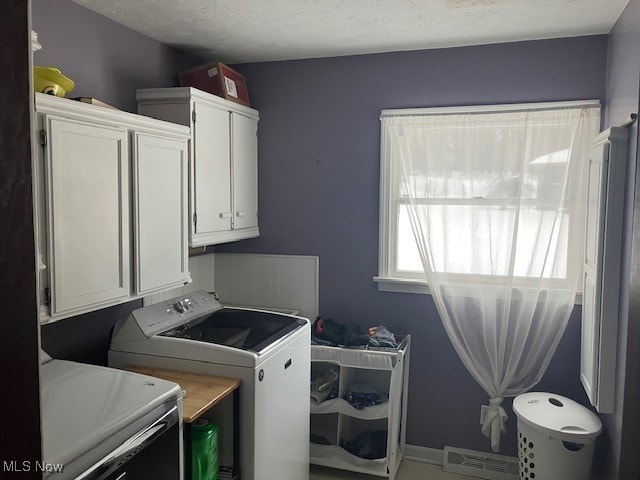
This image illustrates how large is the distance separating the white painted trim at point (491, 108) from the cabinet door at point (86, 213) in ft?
5.47

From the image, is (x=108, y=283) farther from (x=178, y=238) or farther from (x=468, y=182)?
(x=468, y=182)

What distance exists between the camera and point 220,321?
2662 mm

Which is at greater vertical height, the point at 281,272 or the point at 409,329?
the point at 281,272

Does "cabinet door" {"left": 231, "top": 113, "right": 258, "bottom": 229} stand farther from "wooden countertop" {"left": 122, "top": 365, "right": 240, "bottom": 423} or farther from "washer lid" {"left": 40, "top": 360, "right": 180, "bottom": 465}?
"washer lid" {"left": 40, "top": 360, "right": 180, "bottom": 465}

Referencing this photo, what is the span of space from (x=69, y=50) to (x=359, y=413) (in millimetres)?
2378

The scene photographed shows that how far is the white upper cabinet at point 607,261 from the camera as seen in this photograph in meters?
2.17

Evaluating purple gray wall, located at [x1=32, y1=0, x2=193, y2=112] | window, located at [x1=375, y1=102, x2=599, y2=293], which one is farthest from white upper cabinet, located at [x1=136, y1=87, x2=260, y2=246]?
window, located at [x1=375, y1=102, x2=599, y2=293]

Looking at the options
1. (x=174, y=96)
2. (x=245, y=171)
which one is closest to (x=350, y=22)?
(x=174, y=96)

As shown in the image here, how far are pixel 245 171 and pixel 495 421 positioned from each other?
2.12 meters

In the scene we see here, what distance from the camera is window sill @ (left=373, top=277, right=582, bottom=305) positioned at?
3118 millimetres

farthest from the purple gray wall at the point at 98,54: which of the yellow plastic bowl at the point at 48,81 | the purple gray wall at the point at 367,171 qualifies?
the purple gray wall at the point at 367,171

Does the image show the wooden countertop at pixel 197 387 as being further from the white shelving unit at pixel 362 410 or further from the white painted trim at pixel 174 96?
the white painted trim at pixel 174 96

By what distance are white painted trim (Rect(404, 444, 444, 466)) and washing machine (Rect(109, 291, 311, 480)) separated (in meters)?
0.78

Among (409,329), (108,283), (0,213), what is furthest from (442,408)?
(0,213)
